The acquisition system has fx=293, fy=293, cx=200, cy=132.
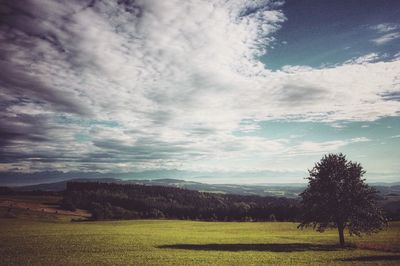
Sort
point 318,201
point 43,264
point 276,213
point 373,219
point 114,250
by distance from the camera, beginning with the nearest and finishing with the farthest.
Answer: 1. point 43,264
2. point 114,250
3. point 373,219
4. point 318,201
5. point 276,213

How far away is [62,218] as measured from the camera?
115125 millimetres

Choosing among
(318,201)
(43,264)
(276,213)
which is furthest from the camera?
(276,213)

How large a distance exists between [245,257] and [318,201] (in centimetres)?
2034

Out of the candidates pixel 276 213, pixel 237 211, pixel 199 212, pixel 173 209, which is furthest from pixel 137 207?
pixel 276 213

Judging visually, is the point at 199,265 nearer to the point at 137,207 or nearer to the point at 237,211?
the point at 237,211

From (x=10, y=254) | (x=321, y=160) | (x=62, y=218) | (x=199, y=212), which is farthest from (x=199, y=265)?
(x=199, y=212)

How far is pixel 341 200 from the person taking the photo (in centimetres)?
4741

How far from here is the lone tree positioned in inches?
1831

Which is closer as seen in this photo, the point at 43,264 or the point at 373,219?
the point at 43,264

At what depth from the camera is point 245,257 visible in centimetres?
3525

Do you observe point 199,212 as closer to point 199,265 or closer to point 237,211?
point 237,211

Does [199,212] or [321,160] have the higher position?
[321,160]

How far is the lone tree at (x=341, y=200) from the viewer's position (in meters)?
46.5

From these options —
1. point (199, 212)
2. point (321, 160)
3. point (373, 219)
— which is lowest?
point (199, 212)
